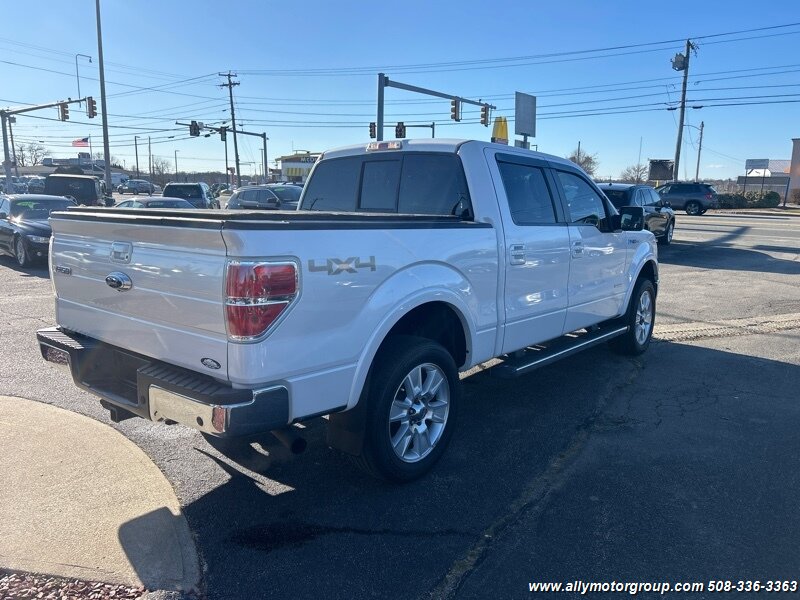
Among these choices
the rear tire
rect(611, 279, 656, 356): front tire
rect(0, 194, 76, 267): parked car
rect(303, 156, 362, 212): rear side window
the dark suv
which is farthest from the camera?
the dark suv

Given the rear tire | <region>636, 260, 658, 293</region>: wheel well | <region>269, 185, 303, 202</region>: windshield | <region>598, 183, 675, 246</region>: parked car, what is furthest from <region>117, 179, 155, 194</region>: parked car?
<region>636, 260, 658, 293</region>: wheel well

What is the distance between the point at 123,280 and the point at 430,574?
221cm

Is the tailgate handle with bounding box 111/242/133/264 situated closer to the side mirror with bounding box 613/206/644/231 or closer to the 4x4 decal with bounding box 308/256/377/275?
the 4x4 decal with bounding box 308/256/377/275

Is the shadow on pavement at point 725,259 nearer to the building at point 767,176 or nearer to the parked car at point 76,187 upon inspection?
the parked car at point 76,187

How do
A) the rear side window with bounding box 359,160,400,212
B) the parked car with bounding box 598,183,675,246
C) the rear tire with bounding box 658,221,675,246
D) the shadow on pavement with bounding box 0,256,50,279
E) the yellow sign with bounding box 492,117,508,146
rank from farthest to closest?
the yellow sign with bounding box 492,117,508,146
the rear tire with bounding box 658,221,675,246
the parked car with bounding box 598,183,675,246
the shadow on pavement with bounding box 0,256,50,279
the rear side window with bounding box 359,160,400,212

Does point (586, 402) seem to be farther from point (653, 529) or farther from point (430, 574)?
point (430, 574)

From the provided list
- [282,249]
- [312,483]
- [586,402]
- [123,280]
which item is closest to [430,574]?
[312,483]

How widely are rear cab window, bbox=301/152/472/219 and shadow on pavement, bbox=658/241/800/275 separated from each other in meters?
12.3

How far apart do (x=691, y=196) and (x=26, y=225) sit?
3692 cm

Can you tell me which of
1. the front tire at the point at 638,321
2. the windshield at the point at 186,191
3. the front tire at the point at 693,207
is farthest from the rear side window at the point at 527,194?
the front tire at the point at 693,207

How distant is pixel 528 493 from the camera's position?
12.0ft

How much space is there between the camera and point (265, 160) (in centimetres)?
5766

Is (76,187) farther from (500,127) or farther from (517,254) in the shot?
(517,254)

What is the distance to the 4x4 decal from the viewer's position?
291 cm
